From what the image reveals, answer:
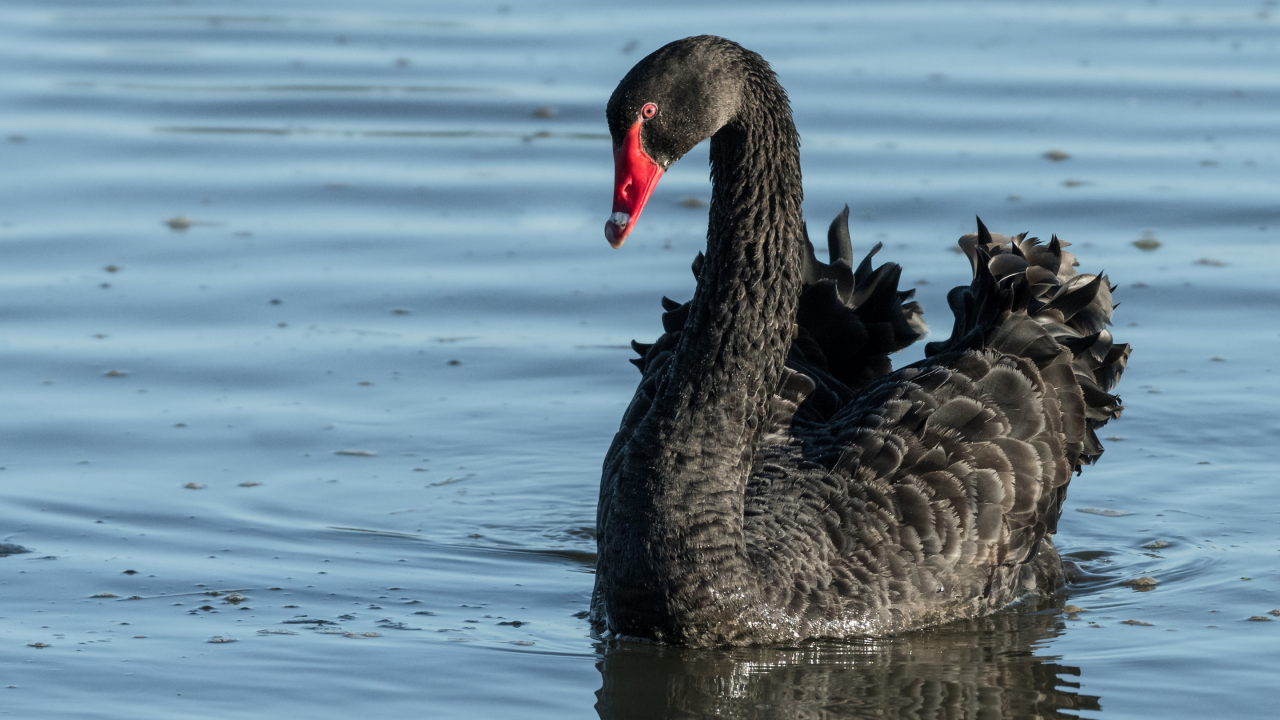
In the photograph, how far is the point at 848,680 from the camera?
21.9 feet

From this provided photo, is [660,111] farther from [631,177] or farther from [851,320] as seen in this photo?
[851,320]

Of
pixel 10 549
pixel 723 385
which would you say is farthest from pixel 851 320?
pixel 10 549

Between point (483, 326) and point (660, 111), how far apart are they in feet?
14.4

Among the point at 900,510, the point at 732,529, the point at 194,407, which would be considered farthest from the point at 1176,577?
the point at 194,407

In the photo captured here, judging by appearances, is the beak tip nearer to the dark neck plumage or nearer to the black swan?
the black swan

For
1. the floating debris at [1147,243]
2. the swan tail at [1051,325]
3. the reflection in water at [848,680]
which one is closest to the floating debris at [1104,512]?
the swan tail at [1051,325]

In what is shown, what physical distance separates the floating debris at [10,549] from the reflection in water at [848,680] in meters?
2.61

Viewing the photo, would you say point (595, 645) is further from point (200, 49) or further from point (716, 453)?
point (200, 49)

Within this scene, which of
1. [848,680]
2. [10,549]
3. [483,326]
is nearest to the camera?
[848,680]

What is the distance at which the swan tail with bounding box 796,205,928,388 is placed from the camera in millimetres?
7934

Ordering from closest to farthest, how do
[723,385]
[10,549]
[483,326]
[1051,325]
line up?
1. [723,385]
2. [1051,325]
3. [10,549]
4. [483,326]

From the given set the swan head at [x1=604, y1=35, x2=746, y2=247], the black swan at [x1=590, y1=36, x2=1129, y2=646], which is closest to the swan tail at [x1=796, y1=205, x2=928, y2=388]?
the black swan at [x1=590, y1=36, x2=1129, y2=646]

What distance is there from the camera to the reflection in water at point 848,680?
6.50 m

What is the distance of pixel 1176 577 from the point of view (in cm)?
774
